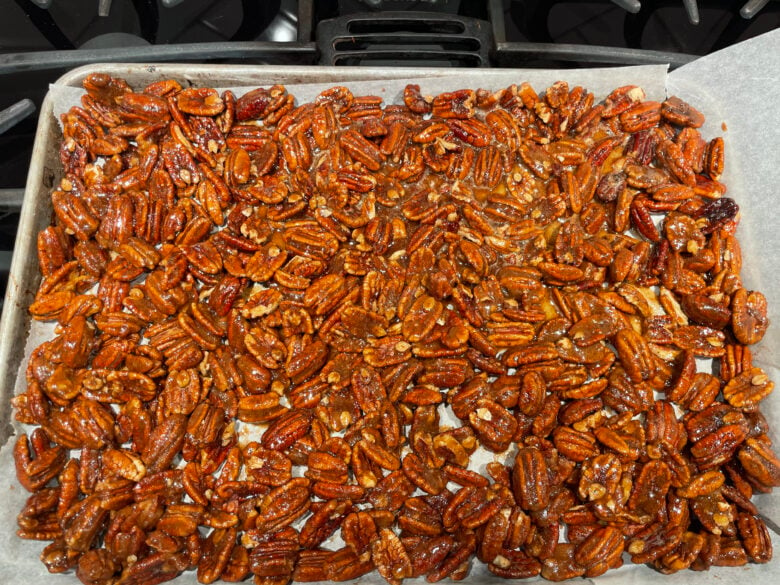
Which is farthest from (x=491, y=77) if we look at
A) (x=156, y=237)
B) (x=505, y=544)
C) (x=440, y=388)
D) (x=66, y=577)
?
(x=66, y=577)

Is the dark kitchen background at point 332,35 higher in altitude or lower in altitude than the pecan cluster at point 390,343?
higher

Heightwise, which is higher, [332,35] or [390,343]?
[332,35]

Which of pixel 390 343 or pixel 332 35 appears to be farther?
pixel 332 35

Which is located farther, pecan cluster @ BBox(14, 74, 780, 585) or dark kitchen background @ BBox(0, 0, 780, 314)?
dark kitchen background @ BBox(0, 0, 780, 314)

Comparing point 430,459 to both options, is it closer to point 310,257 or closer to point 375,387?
point 375,387

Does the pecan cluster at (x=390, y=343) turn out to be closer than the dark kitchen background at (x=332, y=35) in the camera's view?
Yes
